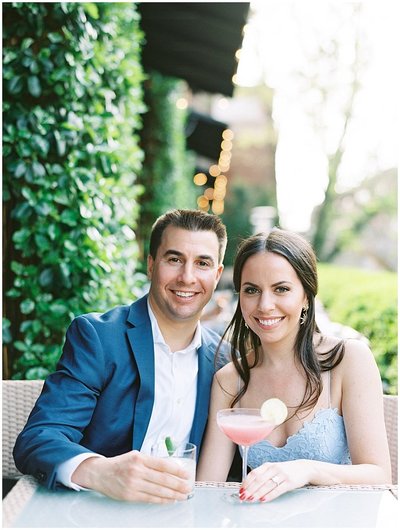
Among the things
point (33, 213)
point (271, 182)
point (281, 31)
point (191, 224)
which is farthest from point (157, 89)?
point (271, 182)

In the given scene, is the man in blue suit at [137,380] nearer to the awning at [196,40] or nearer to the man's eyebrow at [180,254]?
the man's eyebrow at [180,254]

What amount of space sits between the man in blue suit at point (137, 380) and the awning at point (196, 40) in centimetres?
315

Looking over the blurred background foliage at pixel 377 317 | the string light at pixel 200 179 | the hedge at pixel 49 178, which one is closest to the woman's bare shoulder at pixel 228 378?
the hedge at pixel 49 178

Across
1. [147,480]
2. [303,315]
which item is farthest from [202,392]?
[147,480]

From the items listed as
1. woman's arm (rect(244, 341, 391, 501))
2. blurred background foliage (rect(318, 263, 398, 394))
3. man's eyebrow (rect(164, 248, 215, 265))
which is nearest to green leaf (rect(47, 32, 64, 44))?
Result: man's eyebrow (rect(164, 248, 215, 265))

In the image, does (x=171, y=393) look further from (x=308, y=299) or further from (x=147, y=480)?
(x=147, y=480)

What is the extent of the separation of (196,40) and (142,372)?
530 centimetres

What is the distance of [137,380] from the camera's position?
87.1 inches

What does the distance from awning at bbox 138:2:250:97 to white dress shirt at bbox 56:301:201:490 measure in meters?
3.39

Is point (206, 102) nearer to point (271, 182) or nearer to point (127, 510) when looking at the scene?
point (271, 182)

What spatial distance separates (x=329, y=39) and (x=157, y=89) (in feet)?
35.4

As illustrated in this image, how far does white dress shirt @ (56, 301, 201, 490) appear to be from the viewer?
7.47 feet

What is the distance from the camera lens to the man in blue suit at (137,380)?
1709 millimetres

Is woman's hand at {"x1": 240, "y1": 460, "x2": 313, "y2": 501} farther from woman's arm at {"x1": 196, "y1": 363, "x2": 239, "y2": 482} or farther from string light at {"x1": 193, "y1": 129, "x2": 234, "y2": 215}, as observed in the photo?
string light at {"x1": 193, "y1": 129, "x2": 234, "y2": 215}
